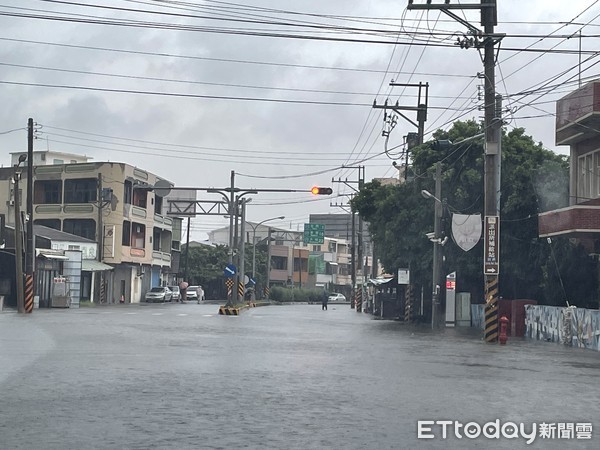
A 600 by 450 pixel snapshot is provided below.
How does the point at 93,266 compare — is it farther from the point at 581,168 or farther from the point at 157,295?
the point at 581,168

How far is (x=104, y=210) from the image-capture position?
257ft

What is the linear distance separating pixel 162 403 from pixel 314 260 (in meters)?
119

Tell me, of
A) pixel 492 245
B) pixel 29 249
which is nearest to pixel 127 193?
pixel 29 249

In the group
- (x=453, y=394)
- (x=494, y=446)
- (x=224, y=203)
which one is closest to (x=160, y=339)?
(x=453, y=394)

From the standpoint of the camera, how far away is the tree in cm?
4228

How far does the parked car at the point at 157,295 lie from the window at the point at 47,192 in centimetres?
1163

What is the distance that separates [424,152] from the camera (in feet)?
159

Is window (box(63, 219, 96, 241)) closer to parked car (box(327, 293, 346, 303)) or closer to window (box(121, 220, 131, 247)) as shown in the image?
window (box(121, 220, 131, 247))

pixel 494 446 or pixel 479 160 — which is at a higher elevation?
pixel 479 160

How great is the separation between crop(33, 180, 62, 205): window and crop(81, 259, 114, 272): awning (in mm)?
8205

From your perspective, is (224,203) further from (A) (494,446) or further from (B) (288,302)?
(A) (494,446)

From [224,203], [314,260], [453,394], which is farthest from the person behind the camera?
[314,260]

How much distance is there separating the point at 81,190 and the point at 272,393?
67148mm

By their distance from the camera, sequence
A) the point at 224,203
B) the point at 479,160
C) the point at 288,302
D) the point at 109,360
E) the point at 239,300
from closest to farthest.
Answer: the point at 109,360
the point at 479,160
the point at 224,203
the point at 239,300
the point at 288,302
